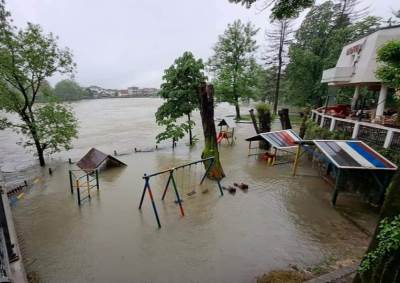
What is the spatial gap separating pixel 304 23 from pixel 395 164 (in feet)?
90.1

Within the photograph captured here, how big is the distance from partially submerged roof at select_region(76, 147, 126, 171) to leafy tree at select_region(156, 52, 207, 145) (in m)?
4.43

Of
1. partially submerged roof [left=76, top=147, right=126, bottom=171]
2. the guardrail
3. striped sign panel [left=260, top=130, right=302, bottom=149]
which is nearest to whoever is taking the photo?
the guardrail

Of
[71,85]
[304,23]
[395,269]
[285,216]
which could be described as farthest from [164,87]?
[71,85]

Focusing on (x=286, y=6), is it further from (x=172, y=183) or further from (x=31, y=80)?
(x=31, y=80)

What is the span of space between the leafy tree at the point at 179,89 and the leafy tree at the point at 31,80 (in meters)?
5.91

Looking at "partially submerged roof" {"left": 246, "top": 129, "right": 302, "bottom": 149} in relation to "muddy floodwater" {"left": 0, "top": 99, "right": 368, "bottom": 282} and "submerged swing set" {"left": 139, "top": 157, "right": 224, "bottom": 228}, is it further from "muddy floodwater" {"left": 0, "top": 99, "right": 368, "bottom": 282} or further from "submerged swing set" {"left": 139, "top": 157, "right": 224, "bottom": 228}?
"submerged swing set" {"left": 139, "top": 157, "right": 224, "bottom": 228}

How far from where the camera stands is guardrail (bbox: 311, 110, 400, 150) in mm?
7641

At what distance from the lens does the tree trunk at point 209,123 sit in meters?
9.84

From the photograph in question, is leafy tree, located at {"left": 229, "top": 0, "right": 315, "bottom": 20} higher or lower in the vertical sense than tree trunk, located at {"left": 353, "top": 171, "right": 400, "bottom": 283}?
higher

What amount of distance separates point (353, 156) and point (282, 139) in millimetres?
4712

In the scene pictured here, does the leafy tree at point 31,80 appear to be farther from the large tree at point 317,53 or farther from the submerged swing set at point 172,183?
the large tree at point 317,53

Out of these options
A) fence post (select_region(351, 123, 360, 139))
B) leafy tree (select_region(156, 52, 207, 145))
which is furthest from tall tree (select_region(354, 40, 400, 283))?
leafy tree (select_region(156, 52, 207, 145))

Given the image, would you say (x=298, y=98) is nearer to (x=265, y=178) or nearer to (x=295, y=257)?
(x=265, y=178)

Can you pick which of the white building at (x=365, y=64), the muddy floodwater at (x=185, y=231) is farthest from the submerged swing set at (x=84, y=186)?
the white building at (x=365, y=64)
